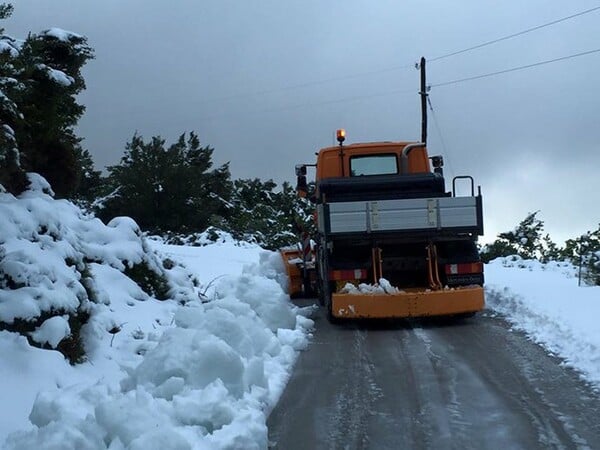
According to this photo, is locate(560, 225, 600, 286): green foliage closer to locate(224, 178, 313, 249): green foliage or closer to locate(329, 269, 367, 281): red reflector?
locate(329, 269, 367, 281): red reflector

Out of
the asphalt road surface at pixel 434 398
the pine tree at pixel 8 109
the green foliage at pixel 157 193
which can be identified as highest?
the green foliage at pixel 157 193

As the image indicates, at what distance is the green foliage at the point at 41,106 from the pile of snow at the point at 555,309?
581 centimetres

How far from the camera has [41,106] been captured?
7543 millimetres

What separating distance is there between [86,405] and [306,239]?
971 cm

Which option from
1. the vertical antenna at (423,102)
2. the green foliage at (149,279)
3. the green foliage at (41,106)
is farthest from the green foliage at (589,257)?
the vertical antenna at (423,102)

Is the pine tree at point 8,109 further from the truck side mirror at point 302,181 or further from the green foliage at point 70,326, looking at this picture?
the truck side mirror at point 302,181

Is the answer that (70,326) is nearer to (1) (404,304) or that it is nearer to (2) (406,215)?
(1) (404,304)

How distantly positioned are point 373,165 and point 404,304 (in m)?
3.72

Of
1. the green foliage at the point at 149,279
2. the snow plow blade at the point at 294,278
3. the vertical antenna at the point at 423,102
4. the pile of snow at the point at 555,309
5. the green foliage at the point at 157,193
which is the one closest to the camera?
the pile of snow at the point at 555,309

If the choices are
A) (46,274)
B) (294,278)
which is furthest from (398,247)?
(46,274)

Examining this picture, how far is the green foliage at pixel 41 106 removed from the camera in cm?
651

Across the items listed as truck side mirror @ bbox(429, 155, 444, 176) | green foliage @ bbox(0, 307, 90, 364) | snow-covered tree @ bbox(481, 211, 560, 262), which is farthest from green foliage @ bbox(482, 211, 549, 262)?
green foliage @ bbox(0, 307, 90, 364)

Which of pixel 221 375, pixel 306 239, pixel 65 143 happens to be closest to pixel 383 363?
pixel 221 375

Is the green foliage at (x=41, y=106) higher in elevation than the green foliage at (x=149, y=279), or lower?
higher
